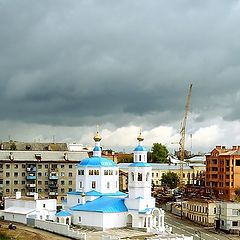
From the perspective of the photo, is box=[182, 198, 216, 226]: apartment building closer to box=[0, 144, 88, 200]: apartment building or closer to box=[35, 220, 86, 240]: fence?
box=[0, 144, 88, 200]: apartment building

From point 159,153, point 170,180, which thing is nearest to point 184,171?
point 159,153

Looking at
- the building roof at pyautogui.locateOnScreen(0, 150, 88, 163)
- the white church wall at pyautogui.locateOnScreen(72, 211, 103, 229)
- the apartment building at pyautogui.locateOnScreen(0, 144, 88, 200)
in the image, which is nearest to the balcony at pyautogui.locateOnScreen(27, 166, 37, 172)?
the apartment building at pyautogui.locateOnScreen(0, 144, 88, 200)

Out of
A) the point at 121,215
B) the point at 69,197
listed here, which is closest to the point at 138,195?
the point at 121,215

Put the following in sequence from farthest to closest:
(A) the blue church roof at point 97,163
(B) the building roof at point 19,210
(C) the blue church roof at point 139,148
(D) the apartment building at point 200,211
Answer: (D) the apartment building at point 200,211 → (A) the blue church roof at point 97,163 → (B) the building roof at point 19,210 → (C) the blue church roof at point 139,148

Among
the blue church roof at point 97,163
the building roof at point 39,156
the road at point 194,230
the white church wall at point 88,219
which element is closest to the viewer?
the white church wall at point 88,219

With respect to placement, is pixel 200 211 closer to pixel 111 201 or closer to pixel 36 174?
pixel 111 201

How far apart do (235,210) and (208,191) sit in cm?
2782

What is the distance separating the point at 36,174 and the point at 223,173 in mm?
33376

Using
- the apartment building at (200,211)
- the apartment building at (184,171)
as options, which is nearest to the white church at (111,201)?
the apartment building at (200,211)

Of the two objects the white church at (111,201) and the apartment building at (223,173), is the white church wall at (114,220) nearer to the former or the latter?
the white church at (111,201)

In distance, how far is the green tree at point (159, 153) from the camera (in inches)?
6629

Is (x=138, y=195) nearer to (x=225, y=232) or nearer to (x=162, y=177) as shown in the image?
(x=225, y=232)

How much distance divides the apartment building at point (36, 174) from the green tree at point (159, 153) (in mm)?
64692

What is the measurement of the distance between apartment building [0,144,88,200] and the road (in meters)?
21.4
